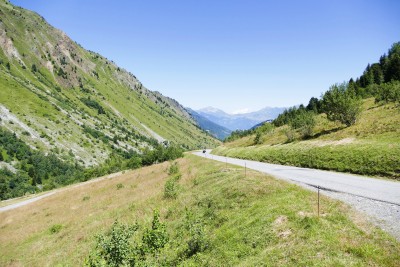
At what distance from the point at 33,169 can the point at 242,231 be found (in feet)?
500

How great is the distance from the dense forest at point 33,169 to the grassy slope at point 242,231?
8050 centimetres

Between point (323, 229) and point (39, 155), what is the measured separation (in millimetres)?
169741

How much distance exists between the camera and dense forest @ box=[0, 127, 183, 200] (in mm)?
119000

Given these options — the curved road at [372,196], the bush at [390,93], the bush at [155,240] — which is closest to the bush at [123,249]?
the bush at [155,240]

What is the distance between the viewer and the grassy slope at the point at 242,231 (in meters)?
10.7

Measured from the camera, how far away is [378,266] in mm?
9227

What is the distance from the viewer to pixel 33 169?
14012cm

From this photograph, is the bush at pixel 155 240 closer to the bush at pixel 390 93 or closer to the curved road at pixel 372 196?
the curved road at pixel 372 196

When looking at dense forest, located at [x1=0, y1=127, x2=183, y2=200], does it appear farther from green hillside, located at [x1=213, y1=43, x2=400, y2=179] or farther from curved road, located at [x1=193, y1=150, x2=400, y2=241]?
curved road, located at [x1=193, y1=150, x2=400, y2=241]

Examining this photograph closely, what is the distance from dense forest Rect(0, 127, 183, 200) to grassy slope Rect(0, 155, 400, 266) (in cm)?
8050

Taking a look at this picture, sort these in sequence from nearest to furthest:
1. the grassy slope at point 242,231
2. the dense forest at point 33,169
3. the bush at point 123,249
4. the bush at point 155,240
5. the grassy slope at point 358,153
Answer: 1. the grassy slope at point 242,231
2. the bush at point 123,249
3. the bush at point 155,240
4. the grassy slope at point 358,153
5. the dense forest at point 33,169

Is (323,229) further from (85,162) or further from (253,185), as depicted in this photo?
(85,162)

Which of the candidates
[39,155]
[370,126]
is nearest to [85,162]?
[39,155]

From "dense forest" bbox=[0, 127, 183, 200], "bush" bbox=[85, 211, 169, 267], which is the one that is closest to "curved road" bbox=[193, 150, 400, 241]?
"bush" bbox=[85, 211, 169, 267]
